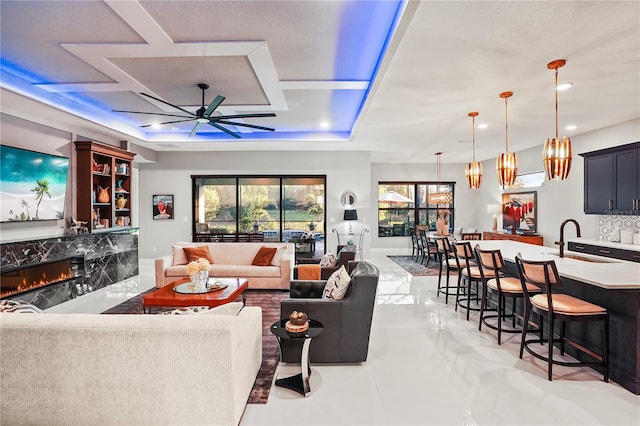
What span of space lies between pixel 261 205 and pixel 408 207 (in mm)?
5040

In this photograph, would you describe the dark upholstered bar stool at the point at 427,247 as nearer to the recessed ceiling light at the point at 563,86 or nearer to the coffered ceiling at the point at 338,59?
the coffered ceiling at the point at 338,59

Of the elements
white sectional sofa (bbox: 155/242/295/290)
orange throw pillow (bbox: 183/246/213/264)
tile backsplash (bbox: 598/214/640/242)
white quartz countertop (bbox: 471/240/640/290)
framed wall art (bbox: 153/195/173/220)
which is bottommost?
white sectional sofa (bbox: 155/242/295/290)

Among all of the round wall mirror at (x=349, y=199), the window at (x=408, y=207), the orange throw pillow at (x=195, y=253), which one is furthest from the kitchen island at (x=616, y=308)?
the window at (x=408, y=207)

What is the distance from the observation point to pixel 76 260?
5.48 meters

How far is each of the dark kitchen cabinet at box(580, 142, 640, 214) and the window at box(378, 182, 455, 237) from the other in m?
5.12

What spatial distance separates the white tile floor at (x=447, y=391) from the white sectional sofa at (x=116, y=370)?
1.65 ft

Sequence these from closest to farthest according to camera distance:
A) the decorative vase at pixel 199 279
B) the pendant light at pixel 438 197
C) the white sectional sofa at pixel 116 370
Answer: the white sectional sofa at pixel 116 370 → the decorative vase at pixel 199 279 → the pendant light at pixel 438 197

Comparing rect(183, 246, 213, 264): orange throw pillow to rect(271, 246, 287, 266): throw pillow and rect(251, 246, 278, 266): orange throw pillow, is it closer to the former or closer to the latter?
rect(251, 246, 278, 266): orange throw pillow

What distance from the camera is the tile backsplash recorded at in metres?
5.41

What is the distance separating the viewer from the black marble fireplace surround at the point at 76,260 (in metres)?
4.49

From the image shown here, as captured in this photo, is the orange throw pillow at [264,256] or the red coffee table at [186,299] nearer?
the red coffee table at [186,299]

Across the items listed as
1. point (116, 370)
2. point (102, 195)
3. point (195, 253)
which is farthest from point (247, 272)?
point (116, 370)

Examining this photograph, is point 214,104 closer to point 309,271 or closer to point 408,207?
point 309,271

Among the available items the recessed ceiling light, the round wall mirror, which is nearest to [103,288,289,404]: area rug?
the round wall mirror
